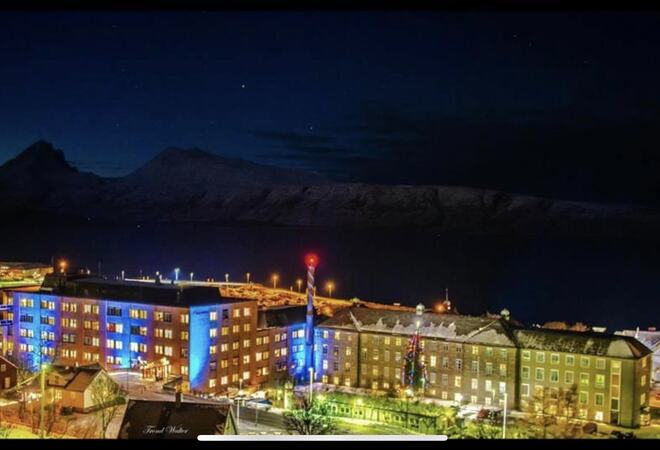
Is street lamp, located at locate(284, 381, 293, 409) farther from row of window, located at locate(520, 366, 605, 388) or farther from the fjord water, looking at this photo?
the fjord water

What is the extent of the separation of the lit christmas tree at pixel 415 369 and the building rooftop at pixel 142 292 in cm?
205

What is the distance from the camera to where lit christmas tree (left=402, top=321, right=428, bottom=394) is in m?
7.09

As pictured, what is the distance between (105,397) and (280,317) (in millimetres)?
3887

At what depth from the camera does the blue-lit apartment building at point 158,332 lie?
760 cm

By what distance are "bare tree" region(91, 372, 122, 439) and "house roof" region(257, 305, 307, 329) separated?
3216 mm

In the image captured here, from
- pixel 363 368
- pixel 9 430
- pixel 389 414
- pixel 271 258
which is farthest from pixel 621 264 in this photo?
pixel 9 430

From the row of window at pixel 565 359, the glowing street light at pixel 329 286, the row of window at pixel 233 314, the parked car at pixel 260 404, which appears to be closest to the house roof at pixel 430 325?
the row of window at pixel 565 359

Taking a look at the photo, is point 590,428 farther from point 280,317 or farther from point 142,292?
point 142,292

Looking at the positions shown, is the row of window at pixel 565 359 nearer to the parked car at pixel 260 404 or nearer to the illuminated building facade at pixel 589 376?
the illuminated building facade at pixel 589 376

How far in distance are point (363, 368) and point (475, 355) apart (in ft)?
4.15

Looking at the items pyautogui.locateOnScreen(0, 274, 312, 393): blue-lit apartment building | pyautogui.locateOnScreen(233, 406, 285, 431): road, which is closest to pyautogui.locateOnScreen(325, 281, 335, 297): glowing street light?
pyautogui.locateOnScreen(0, 274, 312, 393): blue-lit apartment building

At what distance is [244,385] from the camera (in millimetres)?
7965

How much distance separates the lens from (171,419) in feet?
11.5

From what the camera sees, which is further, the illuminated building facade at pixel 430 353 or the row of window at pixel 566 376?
the illuminated building facade at pixel 430 353
